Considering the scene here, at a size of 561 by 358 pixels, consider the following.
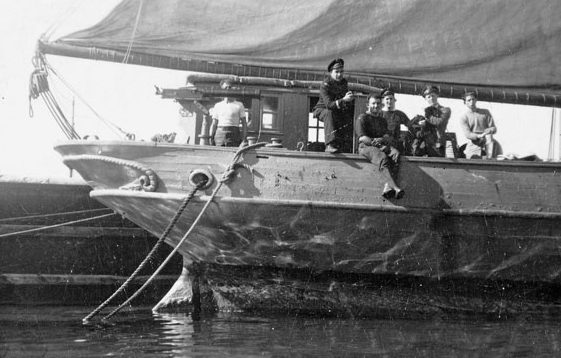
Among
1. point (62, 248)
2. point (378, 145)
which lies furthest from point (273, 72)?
point (62, 248)

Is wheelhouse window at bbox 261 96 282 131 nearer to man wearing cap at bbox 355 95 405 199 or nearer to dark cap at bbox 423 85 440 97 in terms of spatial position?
man wearing cap at bbox 355 95 405 199

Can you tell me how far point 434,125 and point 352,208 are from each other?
5.61ft

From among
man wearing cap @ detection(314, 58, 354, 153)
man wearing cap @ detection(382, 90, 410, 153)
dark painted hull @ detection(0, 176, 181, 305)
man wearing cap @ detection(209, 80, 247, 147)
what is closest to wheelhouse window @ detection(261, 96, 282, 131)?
man wearing cap @ detection(209, 80, 247, 147)

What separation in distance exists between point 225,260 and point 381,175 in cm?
237

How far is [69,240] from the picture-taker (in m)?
12.0

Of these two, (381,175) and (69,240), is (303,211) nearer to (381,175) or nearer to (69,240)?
(381,175)

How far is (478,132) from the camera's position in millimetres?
9781

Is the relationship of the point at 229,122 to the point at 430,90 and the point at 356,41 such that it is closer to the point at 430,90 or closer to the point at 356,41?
the point at 356,41

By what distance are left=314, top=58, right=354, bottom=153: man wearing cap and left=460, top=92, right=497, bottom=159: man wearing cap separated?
64.9 inches

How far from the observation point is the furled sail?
393 inches

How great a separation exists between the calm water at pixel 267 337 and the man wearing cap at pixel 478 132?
7.35 ft

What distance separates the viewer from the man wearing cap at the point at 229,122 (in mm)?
9508

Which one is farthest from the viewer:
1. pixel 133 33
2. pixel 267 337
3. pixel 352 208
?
pixel 133 33

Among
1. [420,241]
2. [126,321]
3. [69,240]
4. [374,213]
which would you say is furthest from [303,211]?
[69,240]
